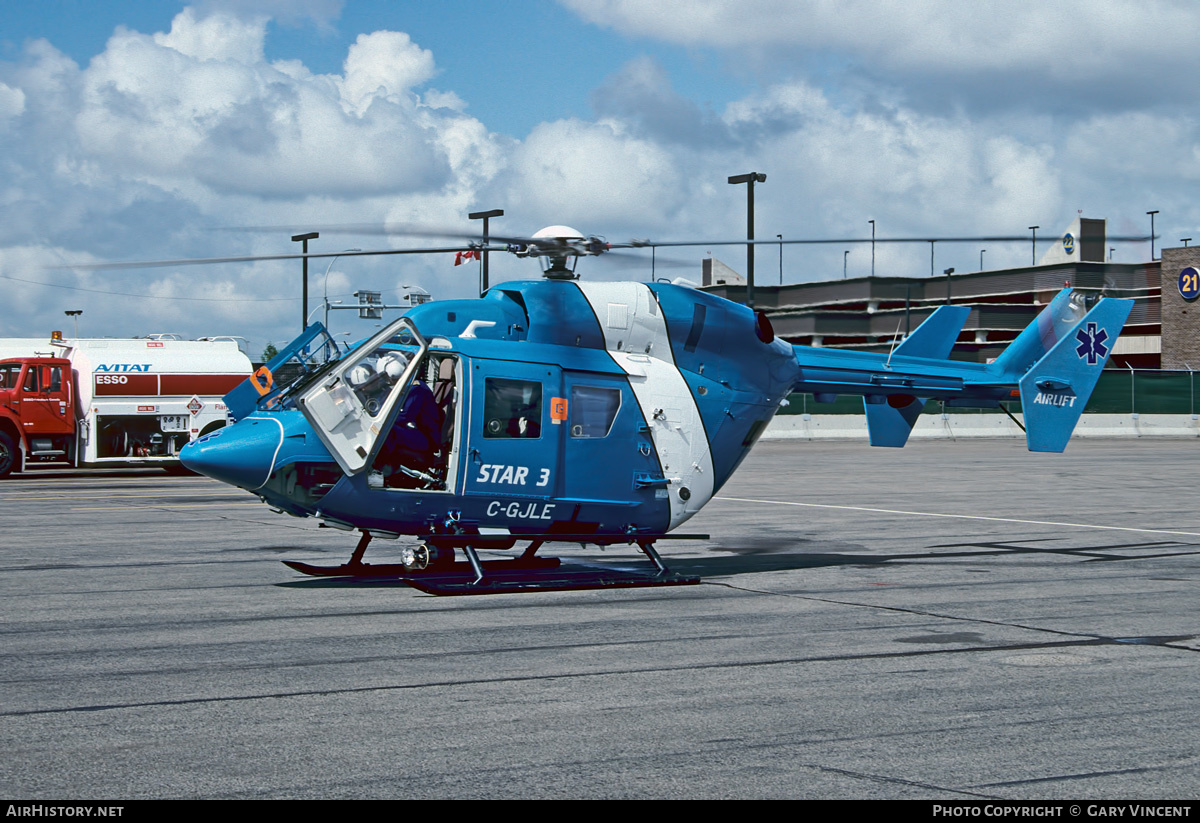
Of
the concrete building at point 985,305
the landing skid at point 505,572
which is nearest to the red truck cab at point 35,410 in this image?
the landing skid at point 505,572

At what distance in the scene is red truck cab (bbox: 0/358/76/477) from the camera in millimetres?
A: 29750

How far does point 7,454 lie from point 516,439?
74.0 ft

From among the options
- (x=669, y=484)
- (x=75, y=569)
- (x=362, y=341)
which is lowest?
(x=75, y=569)

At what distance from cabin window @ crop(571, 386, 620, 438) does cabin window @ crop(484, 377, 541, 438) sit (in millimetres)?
416

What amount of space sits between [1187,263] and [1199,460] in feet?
136

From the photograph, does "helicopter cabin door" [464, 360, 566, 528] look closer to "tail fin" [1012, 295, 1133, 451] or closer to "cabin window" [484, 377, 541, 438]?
"cabin window" [484, 377, 541, 438]

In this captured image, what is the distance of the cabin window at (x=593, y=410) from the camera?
39.7ft

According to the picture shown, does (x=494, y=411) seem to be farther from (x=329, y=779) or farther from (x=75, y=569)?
(x=329, y=779)

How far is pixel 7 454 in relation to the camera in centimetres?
2969

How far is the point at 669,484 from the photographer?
12734 mm

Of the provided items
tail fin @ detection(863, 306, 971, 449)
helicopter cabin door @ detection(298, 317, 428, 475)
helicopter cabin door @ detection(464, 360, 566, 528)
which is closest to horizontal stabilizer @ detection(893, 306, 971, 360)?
tail fin @ detection(863, 306, 971, 449)

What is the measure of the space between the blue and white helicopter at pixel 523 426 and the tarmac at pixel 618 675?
30.3 inches

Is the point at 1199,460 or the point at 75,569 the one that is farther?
the point at 1199,460

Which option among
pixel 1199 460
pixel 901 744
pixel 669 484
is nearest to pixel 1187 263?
pixel 1199 460
